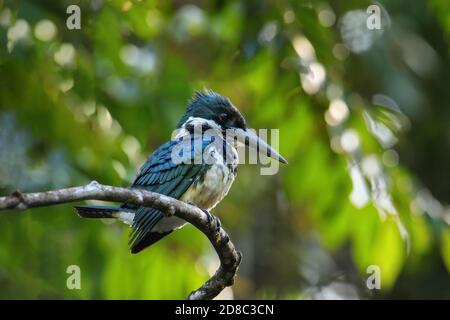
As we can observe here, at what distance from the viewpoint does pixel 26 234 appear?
5465 millimetres

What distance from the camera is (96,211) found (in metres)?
4.02

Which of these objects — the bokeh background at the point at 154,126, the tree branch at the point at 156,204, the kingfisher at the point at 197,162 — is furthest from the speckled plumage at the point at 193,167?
the bokeh background at the point at 154,126

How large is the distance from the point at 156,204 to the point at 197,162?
3.42 feet

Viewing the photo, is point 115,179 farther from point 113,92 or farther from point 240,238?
point 240,238

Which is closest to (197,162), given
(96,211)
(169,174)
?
(169,174)

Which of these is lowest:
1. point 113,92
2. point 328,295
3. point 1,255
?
point 328,295

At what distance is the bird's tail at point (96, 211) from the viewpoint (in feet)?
13.0

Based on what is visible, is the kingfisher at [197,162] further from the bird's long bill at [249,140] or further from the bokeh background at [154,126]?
the bokeh background at [154,126]

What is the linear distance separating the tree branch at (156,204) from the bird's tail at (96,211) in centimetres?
57

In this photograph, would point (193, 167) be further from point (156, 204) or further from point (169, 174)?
point (156, 204)

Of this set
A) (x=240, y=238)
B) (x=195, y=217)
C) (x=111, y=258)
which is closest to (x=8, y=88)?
(x=111, y=258)

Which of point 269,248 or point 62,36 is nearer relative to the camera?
point 62,36

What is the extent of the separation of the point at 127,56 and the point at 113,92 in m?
0.51

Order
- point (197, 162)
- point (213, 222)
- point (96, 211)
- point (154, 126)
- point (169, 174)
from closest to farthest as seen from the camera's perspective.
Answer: point (213, 222) < point (96, 211) < point (169, 174) < point (197, 162) < point (154, 126)
